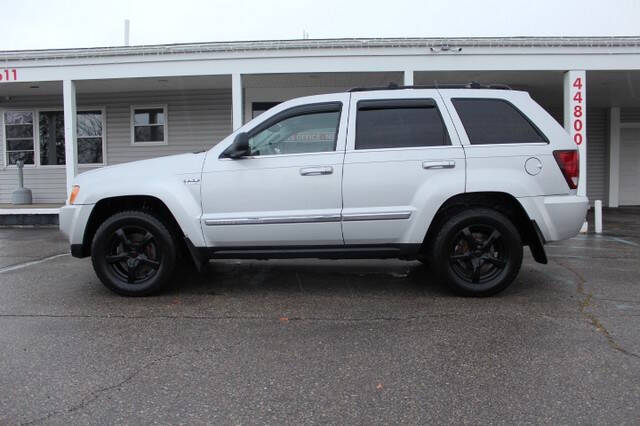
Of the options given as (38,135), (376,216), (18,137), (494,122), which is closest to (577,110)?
(494,122)

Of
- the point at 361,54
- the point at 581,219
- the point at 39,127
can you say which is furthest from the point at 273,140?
the point at 39,127

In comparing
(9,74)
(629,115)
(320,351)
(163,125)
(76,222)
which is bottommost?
(320,351)

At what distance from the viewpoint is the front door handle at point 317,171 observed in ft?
15.4

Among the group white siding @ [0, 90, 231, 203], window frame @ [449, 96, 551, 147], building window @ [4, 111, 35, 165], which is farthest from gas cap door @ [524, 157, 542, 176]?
building window @ [4, 111, 35, 165]

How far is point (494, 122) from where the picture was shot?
15.9 feet

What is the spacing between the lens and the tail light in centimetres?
471

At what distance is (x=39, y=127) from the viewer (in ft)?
46.8

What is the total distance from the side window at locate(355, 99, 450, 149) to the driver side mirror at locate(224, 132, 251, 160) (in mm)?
1042

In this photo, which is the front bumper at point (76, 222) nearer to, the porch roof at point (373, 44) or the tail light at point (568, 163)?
the tail light at point (568, 163)

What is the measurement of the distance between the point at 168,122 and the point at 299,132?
988cm

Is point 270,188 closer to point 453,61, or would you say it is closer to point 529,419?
point 529,419

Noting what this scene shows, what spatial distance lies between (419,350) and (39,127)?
1423 cm

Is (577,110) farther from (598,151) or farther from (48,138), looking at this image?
(48,138)

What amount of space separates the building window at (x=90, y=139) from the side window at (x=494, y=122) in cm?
1191
